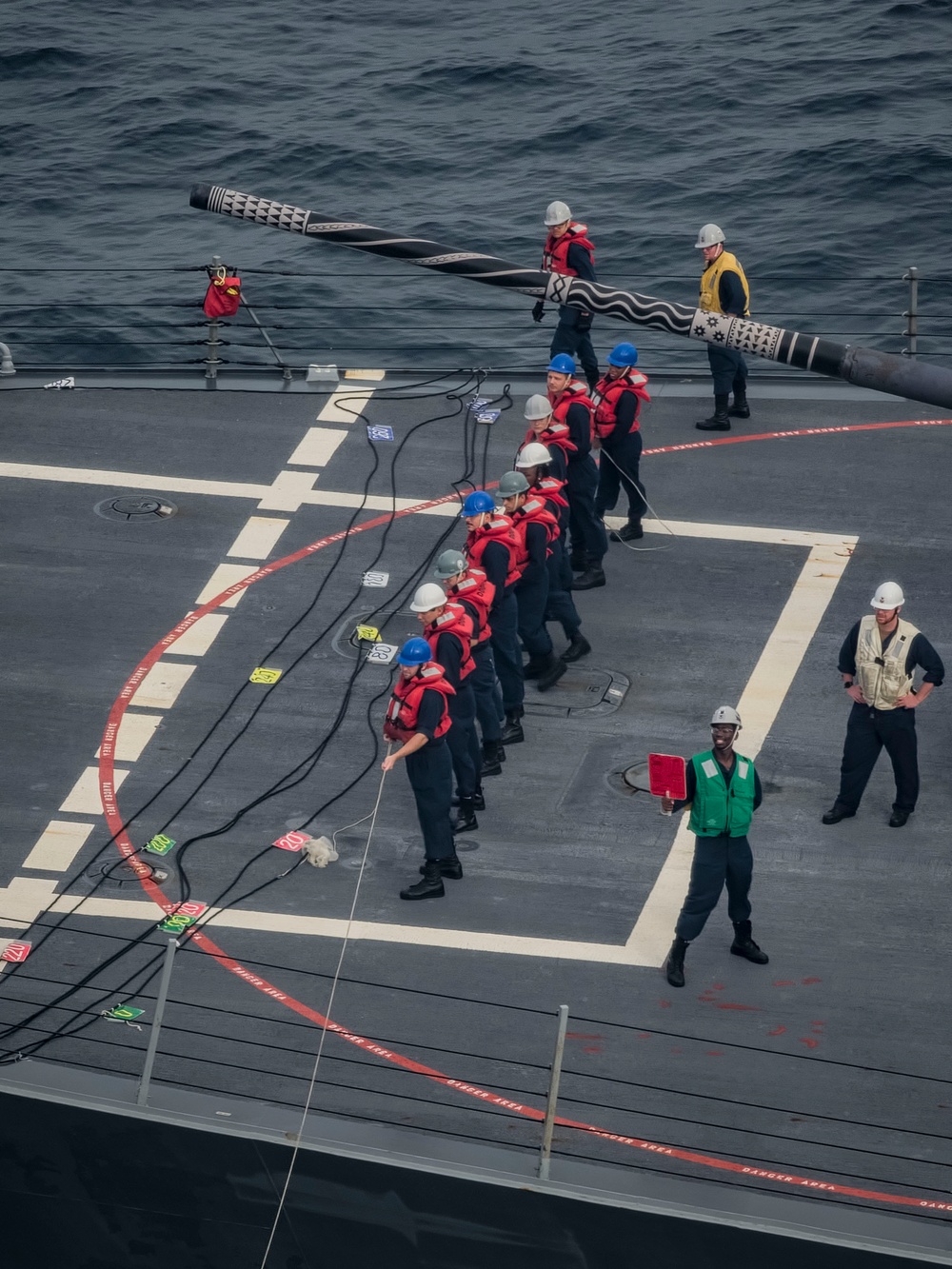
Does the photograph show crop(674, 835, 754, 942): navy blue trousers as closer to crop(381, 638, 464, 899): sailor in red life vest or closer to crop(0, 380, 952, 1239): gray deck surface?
crop(0, 380, 952, 1239): gray deck surface

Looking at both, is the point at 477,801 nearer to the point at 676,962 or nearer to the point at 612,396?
the point at 676,962

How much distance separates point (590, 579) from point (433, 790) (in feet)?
17.3

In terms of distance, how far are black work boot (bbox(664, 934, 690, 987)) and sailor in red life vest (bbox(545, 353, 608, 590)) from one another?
6.05 meters

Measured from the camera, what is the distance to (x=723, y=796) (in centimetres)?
1430

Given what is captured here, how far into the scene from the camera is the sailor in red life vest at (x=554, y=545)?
61.0 feet

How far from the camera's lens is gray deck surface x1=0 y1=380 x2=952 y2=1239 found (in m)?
13.9

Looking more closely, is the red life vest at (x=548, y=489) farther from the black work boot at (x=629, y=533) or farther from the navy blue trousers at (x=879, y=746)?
the navy blue trousers at (x=879, y=746)

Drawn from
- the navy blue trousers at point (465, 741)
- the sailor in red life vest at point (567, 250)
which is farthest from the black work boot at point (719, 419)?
the navy blue trousers at point (465, 741)

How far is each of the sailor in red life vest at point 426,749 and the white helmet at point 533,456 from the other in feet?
11.2

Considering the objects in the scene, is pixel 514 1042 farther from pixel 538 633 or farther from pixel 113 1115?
pixel 538 633

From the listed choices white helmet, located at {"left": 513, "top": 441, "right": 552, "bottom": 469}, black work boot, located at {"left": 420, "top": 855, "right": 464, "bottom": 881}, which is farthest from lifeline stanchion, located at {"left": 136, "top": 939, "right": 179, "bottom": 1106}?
white helmet, located at {"left": 513, "top": 441, "right": 552, "bottom": 469}

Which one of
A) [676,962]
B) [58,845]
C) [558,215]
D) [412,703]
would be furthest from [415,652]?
[558,215]

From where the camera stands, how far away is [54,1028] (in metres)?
14.4

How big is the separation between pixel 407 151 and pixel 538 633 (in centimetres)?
2522
